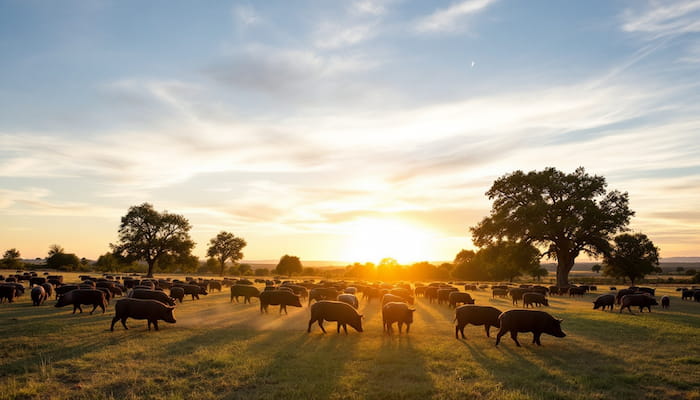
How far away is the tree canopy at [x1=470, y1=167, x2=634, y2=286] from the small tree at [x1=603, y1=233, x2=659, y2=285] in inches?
112

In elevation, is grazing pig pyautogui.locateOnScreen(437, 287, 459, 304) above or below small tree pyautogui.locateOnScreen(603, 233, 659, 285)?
below

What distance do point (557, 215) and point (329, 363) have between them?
48456mm

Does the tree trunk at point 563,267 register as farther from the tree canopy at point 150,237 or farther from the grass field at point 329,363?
the tree canopy at point 150,237

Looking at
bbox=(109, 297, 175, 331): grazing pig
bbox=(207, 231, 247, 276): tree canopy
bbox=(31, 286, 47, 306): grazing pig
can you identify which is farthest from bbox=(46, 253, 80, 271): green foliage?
bbox=(109, 297, 175, 331): grazing pig

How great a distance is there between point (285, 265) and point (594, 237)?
3194 inches

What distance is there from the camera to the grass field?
399 inches

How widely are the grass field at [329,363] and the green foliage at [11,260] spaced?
94506 millimetres

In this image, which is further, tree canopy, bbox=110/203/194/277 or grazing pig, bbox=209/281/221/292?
tree canopy, bbox=110/203/194/277

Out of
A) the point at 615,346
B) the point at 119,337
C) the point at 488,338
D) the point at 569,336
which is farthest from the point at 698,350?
the point at 119,337

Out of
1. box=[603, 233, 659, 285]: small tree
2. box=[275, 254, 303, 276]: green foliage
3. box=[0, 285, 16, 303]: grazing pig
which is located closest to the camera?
box=[0, 285, 16, 303]: grazing pig

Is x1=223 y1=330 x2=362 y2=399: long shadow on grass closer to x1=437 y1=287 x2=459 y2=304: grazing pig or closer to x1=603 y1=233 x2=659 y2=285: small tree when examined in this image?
x1=437 y1=287 x2=459 y2=304: grazing pig

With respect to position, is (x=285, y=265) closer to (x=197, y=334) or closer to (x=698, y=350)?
(x=197, y=334)

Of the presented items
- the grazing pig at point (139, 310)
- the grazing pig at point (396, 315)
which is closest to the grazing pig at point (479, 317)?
the grazing pig at point (396, 315)

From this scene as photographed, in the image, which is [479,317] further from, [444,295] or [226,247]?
[226,247]
